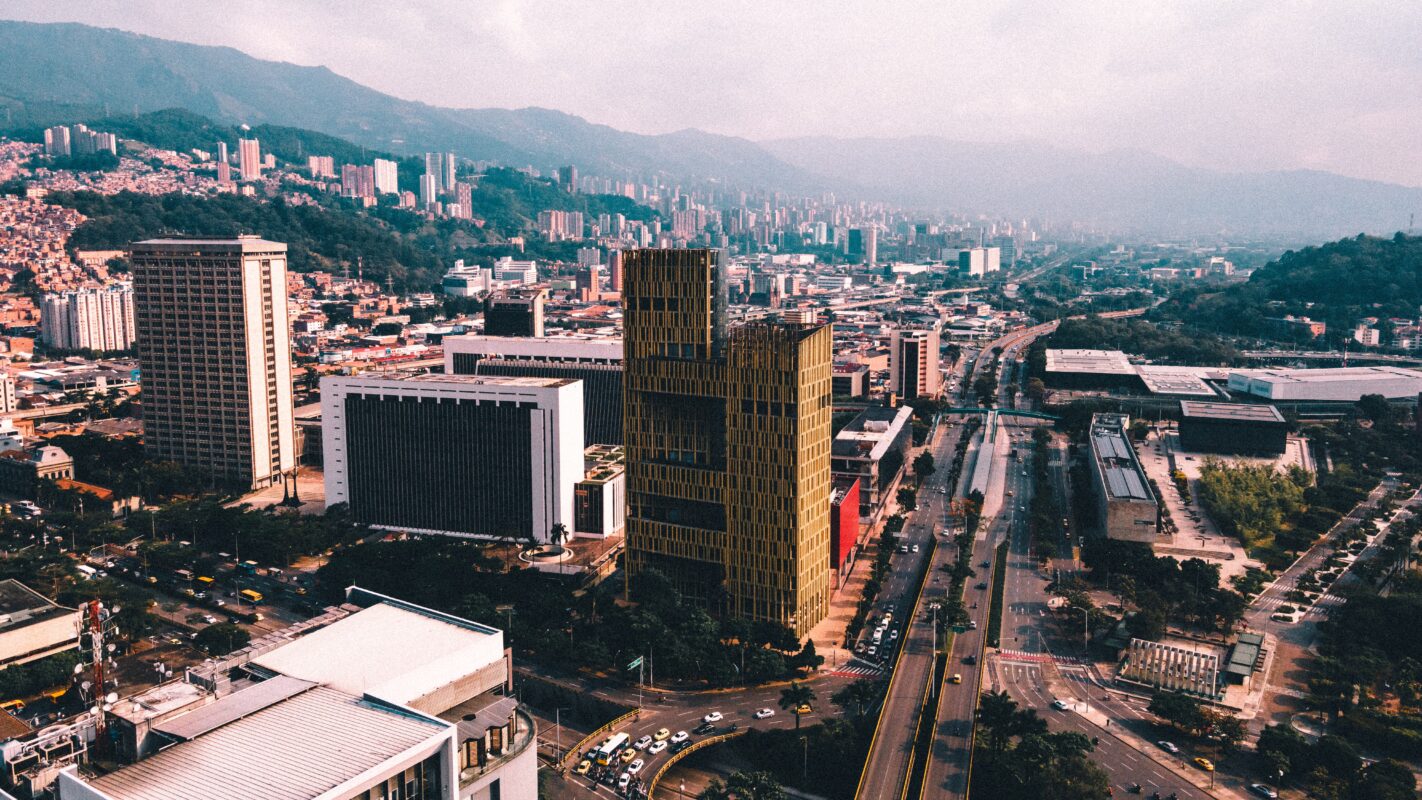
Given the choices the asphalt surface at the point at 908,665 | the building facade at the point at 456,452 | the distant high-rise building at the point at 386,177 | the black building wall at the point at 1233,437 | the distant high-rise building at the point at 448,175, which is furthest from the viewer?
the distant high-rise building at the point at 448,175

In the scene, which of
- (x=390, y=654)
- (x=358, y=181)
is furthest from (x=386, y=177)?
(x=390, y=654)

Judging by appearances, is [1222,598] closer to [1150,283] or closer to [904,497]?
[904,497]

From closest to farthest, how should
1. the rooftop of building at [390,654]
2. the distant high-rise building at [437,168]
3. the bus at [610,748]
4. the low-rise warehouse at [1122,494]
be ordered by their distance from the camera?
the rooftop of building at [390,654], the bus at [610,748], the low-rise warehouse at [1122,494], the distant high-rise building at [437,168]

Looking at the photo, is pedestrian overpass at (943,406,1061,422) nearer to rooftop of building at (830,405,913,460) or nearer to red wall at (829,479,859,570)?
rooftop of building at (830,405,913,460)

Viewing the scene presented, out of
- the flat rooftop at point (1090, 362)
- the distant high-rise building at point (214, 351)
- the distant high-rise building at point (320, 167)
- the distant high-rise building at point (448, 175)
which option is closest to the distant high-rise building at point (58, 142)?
the distant high-rise building at point (320, 167)

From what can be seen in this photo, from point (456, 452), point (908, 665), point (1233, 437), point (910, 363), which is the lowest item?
point (908, 665)

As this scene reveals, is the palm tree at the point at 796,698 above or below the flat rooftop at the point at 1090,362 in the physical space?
below

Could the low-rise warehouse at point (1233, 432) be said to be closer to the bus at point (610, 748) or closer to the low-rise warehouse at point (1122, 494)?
the low-rise warehouse at point (1122, 494)

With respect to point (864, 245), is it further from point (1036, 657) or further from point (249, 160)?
point (1036, 657)

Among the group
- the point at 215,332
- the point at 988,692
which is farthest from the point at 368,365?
the point at 988,692
